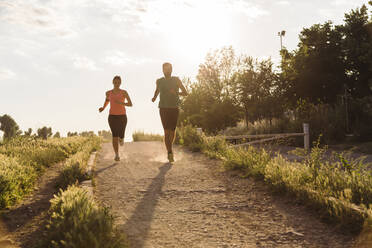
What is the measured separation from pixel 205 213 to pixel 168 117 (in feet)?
12.5

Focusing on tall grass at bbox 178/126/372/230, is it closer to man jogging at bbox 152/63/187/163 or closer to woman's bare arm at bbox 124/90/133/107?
man jogging at bbox 152/63/187/163

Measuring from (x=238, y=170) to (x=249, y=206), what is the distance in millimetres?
2293

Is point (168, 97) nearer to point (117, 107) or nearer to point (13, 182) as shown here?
point (117, 107)

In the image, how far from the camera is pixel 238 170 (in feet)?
23.8

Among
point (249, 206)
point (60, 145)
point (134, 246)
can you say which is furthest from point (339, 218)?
point (60, 145)

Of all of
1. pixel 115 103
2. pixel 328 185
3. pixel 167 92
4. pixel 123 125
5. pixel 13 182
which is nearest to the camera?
pixel 328 185

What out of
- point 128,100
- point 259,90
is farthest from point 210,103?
point 128,100

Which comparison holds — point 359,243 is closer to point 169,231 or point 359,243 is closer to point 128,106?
point 169,231

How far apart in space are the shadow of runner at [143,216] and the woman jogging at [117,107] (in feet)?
8.29

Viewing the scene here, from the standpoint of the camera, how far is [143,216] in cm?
447

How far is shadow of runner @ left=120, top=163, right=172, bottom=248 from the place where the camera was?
147 inches

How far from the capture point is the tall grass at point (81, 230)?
2.95 metres

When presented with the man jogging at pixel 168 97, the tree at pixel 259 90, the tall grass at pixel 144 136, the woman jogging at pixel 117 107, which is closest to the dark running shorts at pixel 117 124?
the woman jogging at pixel 117 107

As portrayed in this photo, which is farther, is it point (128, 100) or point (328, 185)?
point (128, 100)
